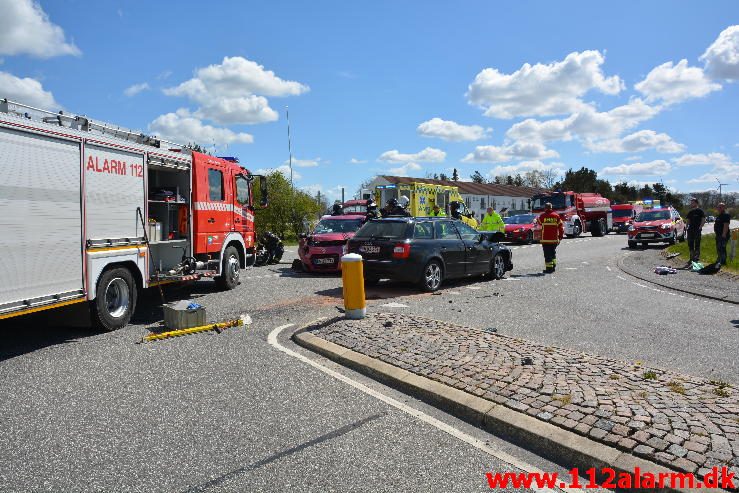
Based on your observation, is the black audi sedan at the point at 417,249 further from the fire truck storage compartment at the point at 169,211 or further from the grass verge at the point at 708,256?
the grass verge at the point at 708,256

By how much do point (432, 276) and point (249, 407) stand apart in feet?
23.1

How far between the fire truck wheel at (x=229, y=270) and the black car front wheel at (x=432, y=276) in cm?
416

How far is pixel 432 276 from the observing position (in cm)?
1120

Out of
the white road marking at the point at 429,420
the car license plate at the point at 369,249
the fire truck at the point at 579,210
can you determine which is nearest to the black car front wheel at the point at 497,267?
the car license plate at the point at 369,249

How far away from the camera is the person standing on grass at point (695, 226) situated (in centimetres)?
1509

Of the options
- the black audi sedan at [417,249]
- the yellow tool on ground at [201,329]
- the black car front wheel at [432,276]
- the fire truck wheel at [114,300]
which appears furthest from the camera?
the black car front wheel at [432,276]

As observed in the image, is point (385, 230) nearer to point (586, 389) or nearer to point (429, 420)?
point (586, 389)

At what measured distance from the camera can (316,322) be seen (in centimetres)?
771

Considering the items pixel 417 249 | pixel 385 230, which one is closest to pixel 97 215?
pixel 385 230

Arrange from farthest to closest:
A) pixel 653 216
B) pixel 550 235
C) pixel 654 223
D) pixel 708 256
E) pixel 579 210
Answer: pixel 579 210, pixel 653 216, pixel 654 223, pixel 708 256, pixel 550 235

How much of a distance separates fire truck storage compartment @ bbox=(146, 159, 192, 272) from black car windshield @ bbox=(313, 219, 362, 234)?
5.18 metres

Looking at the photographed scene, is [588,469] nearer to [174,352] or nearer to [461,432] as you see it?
[461,432]

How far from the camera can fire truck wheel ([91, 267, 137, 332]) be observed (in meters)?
7.40

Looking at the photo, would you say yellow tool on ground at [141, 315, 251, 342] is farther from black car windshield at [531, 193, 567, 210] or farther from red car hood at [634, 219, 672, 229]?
black car windshield at [531, 193, 567, 210]
